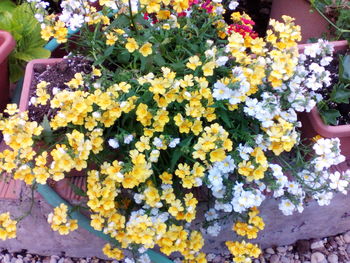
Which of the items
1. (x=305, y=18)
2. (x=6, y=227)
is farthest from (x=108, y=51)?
(x=305, y=18)

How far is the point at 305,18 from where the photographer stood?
2066 millimetres

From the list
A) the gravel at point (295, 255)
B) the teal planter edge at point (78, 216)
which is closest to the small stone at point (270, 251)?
the gravel at point (295, 255)

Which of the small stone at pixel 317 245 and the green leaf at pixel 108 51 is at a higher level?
the green leaf at pixel 108 51

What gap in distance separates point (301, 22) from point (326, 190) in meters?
1.02

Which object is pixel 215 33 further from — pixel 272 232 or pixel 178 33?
pixel 272 232

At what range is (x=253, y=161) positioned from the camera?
4.23 feet

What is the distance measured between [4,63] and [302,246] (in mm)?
Result: 1415

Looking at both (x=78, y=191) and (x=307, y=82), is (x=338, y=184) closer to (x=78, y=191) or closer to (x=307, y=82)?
(x=307, y=82)

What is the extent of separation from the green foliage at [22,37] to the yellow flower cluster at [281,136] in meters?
1.04

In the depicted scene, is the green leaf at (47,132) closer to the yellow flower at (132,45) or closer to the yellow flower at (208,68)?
the yellow flower at (132,45)

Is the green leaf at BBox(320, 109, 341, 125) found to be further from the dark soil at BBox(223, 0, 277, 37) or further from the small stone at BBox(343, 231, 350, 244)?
the dark soil at BBox(223, 0, 277, 37)

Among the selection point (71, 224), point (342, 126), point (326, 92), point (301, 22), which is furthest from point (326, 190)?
point (301, 22)

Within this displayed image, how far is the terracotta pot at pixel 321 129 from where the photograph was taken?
145 centimetres

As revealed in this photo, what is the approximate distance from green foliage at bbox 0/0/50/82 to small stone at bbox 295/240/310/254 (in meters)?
1.32
